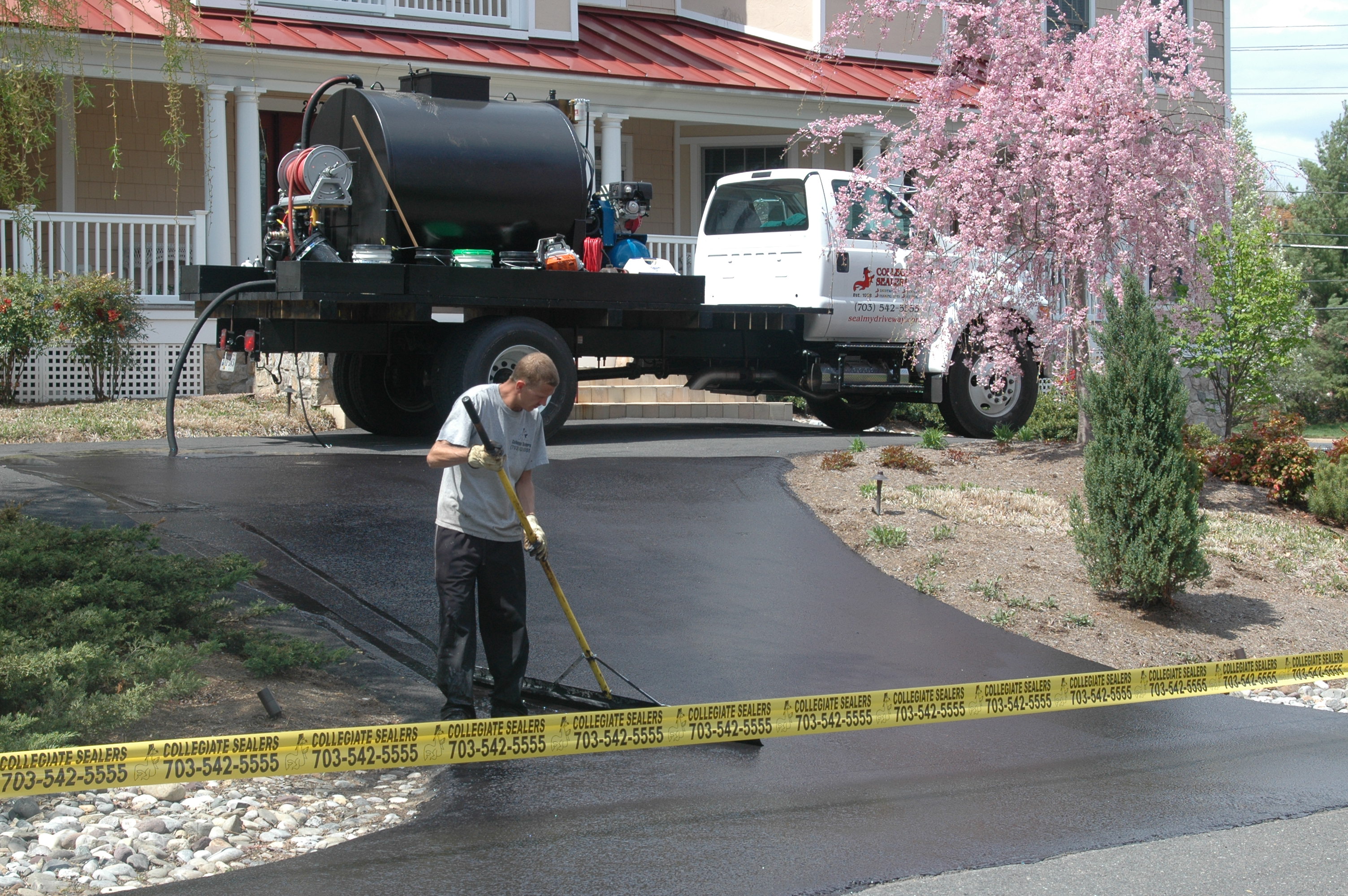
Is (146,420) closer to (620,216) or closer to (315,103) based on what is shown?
(315,103)

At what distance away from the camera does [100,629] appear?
6.08m

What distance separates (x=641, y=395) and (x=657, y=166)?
7318mm

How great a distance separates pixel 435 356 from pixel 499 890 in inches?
323

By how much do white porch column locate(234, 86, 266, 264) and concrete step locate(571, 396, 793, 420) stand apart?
4724 millimetres

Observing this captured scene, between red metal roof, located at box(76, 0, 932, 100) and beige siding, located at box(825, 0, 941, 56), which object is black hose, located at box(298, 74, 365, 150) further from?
beige siding, located at box(825, 0, 941, 56)

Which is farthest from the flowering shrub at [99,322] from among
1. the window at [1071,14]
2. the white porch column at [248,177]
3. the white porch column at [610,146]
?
the window at [1071,14]

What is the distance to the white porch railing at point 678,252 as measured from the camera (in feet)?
63.2

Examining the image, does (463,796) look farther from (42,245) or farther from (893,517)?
(42,245)

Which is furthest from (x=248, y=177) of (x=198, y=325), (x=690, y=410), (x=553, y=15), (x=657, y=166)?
(x=657, y=166)

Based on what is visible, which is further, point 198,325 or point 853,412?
point 853,412

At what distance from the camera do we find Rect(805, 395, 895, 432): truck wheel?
1611 centimetres

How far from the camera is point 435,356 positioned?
1209 cm

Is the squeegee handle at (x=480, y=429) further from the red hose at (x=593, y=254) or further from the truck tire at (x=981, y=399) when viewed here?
the truck tire at (x=981, y=399)

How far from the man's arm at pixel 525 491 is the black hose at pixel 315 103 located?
24.2ft
